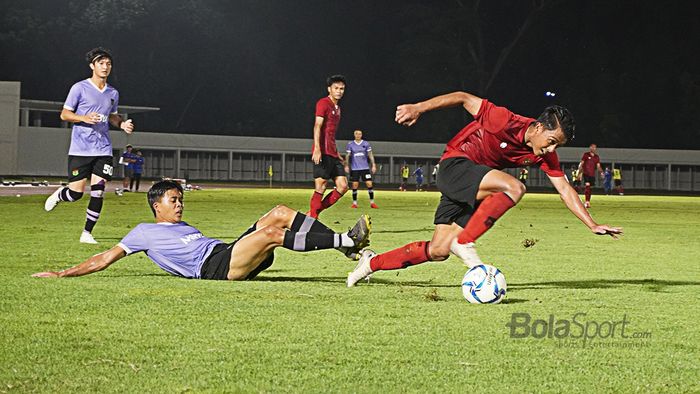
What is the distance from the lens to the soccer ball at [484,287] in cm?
771

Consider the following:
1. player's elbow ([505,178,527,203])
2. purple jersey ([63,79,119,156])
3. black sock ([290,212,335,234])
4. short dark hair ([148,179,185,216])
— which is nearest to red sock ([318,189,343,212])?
purple jersey ([63,79,119,156])

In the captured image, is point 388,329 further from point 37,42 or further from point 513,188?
point 37,42

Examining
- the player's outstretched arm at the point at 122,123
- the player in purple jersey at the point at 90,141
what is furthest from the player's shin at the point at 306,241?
the player in purple jersey at the point at 90,141

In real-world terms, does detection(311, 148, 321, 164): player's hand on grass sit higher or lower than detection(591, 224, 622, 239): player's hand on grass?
higher

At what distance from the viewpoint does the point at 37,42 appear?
6994cm

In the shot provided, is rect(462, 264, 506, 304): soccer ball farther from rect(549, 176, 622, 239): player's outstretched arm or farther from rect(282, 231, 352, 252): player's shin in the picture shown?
rect(282, 231, 352, 252): player's shin

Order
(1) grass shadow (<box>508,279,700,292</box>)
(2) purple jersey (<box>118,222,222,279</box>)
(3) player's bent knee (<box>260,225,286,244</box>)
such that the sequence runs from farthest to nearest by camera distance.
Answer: (1) grass shadow (<box>508,279,700,292</box>)
(2) purple jersey (<box>118,222,222,279</box>)
(3) player's bent knee (<box>260,225,286,244</box>)

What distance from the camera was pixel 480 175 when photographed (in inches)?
335

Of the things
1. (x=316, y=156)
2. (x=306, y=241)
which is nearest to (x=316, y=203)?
(x=316, y=156)

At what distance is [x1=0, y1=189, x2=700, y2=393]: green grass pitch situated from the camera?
492 centimetres

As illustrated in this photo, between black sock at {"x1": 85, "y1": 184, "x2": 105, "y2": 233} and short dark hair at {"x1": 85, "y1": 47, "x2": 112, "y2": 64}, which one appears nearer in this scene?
short dark hair at {"x1": 85, "y1": 47, "x2": 112, "y2": 64}

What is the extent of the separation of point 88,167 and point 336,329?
7.91 m

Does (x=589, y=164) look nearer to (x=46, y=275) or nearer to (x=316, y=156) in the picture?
(x=316, y=156)

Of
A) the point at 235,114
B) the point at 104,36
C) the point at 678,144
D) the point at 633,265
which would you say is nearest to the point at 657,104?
the point at 678,144
